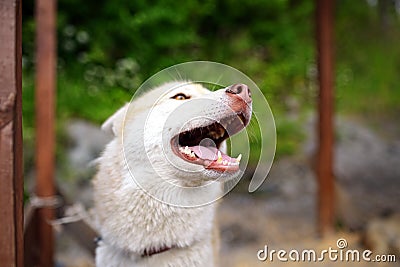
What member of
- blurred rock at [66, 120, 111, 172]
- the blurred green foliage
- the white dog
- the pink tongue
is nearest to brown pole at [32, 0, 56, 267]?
the blurred green foliage

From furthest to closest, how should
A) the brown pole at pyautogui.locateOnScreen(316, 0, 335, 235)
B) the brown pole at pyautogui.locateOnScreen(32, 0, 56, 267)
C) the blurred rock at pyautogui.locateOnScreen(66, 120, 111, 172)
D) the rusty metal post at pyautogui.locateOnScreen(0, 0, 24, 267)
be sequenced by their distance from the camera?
the blurred rock at pyautogui.locateOnScreen(66, 120, 111, 172) → the brown pole at pyautogui.locateOnScreen(316, 0, 335, 235) → the brown pole at pyautogui.locateOnScreen(32, 0, 56, 267) → the rusty metal post at pyautogui.locateOnScreen(0, 0, 24, 267)

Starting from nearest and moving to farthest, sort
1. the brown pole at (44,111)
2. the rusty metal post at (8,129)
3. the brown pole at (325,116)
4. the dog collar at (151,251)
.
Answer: the rusty metal post at (8,129), the dog collar at (151,251), the brown pole at (44,111), the brown pole at (325,116)

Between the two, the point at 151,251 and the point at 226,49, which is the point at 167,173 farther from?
the point at 226,49

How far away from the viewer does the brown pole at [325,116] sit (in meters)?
3.70

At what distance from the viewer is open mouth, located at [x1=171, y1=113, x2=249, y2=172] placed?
111 centimetres

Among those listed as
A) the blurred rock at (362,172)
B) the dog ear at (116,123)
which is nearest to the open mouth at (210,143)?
the dog ear at (116,123)

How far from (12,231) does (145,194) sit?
366 millimetres

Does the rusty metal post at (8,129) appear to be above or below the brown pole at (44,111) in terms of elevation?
below

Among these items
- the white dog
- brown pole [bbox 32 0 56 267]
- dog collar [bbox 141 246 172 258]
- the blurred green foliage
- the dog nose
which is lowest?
dog collar [bbox 141 246 172 258]

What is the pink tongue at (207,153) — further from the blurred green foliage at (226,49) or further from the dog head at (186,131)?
the blurred green foliage at (226,49)

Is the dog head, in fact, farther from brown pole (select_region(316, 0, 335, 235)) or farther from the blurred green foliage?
brown pole (select_region(316, 0, 335, 235))

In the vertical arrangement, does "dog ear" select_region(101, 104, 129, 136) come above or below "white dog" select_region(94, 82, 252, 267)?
above

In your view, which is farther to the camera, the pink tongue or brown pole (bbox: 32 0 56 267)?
brown pole (bbox: 32 0 56 267)

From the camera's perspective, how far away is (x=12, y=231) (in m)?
1.08
